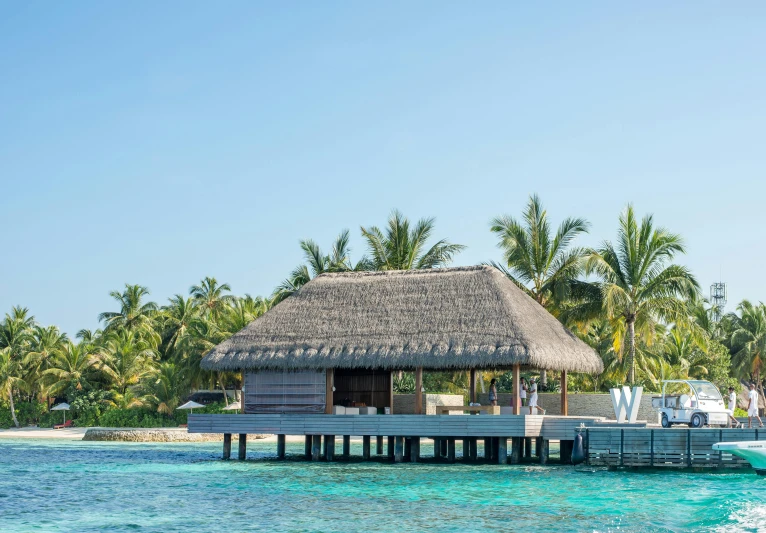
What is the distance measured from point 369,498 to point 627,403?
28.5ft

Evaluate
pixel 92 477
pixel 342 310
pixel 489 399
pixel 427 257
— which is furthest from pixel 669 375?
pixel 92 477

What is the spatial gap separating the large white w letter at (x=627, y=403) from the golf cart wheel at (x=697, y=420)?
1.45 m

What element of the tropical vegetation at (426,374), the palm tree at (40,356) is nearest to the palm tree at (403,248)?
the tropical vegetation at (426,374)

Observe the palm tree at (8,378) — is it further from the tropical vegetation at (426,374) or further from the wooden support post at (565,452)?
the wooden support post at (565,452)

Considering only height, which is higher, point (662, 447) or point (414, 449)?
point (662, 447)

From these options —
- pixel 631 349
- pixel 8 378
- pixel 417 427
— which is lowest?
pixel 417 427

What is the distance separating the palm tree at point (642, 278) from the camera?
106ft

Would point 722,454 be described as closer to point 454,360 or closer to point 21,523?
point 454,360

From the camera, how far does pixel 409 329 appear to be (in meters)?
26.8

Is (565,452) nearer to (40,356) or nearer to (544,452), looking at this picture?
(544,452)

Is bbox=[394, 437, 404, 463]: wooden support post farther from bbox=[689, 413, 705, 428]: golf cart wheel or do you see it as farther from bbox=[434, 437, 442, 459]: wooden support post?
bbox=[689, 413, 705, 428]: golf cart wheel

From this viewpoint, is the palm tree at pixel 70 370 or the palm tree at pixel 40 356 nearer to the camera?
the palm tree at pixel 70 370

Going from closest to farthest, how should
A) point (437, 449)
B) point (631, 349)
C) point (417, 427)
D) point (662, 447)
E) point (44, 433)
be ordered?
point (662, 447)
point (417, 427)
point (437, 449)
point (631, 349)
point (44, 433)

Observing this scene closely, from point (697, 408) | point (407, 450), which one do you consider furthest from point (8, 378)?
point (697, 408)
